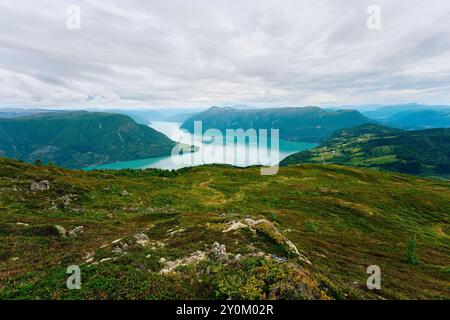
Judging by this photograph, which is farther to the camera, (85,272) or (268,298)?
(85,272)

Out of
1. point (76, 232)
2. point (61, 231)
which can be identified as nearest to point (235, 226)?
point (76, 232)

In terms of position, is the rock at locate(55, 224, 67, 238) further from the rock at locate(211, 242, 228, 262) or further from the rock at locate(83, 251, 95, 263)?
the rock at locate(211, 242, 228, 262)

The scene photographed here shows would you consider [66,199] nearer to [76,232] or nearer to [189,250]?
[76,232]

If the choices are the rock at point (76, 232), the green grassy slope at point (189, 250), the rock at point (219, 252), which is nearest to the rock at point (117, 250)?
the green grassy slope at point (189, 250)
